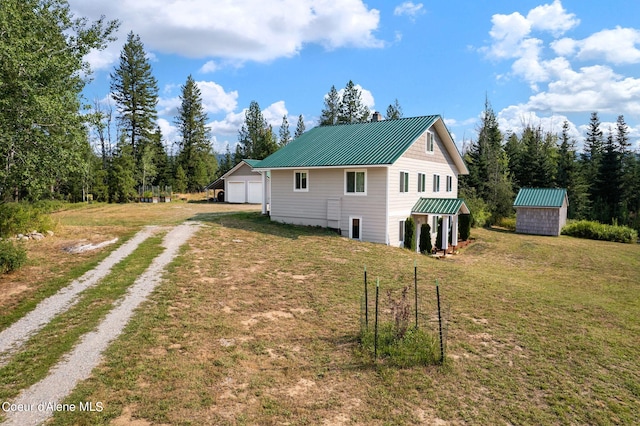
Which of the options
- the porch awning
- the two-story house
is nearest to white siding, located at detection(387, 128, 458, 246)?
the two-story house

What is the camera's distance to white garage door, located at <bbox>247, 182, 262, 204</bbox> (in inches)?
1410

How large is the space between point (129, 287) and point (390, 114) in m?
52.8

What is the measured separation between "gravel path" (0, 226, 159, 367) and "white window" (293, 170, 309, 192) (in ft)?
32.5

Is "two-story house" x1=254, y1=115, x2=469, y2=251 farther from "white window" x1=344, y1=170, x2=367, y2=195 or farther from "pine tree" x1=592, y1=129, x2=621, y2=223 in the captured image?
"pine tree" x1=592, y1=129, x2=621, y2=223

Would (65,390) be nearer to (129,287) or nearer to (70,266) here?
(129,287)

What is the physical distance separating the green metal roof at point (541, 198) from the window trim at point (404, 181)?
12.7 meters

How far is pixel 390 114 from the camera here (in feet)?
189

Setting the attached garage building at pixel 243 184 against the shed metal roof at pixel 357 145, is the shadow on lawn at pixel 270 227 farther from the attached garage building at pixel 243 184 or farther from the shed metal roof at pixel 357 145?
the attached garage building at pixel 243 184

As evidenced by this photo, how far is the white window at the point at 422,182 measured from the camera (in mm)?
21109

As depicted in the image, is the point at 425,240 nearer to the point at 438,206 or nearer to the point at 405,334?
the point at 438,206

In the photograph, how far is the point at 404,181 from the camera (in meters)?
19.4

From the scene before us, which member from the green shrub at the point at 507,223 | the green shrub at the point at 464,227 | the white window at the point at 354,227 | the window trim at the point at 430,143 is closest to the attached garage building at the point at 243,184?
the window trim at the point at 430,143

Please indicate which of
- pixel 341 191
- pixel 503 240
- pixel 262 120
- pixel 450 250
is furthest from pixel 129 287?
pixel 262 120

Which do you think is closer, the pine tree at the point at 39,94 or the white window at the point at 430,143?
the pine tree at the point at 39,94
